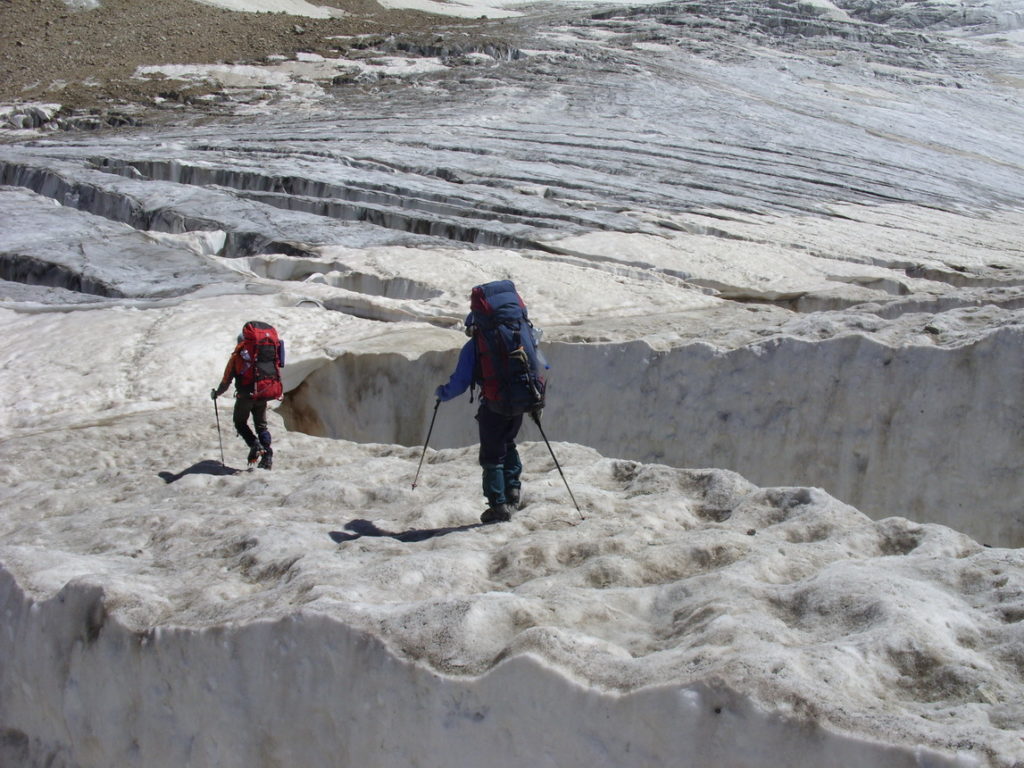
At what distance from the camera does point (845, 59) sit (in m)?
33.5

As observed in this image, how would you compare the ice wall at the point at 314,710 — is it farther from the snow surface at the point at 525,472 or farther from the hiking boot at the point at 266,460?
the hiking boot at the point at 266,460

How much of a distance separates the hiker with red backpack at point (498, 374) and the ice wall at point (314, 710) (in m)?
1.65

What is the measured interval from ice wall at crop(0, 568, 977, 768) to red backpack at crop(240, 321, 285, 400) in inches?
116

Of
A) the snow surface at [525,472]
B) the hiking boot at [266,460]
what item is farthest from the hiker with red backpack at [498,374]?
the hiking boot at [266,460]

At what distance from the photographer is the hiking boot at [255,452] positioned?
7281mm

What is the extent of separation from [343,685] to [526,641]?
772 mm

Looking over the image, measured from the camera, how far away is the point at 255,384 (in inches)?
290

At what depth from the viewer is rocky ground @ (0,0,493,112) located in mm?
25812

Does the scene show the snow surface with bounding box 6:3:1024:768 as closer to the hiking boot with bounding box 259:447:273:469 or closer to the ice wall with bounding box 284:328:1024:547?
the ice wall with bounding box 284:328:1024:547

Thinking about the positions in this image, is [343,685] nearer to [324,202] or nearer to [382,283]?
[382,283]

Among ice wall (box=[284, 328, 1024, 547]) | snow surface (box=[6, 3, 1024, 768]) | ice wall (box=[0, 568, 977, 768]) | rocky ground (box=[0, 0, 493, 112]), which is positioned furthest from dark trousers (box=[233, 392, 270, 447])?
rocky ground (box=[0, 0, 493, 112])

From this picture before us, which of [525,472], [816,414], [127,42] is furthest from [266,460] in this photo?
[127,42]

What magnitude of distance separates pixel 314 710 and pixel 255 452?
383 cm

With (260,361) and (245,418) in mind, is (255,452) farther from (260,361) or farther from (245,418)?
(260,361)
